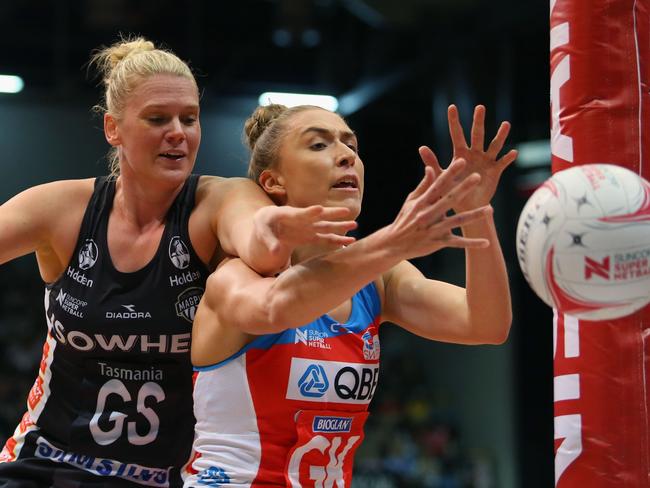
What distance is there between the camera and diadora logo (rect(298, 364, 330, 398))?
2.49m

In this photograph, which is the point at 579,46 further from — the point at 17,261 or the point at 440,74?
the point at 17,261

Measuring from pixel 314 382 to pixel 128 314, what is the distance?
26.8 inches

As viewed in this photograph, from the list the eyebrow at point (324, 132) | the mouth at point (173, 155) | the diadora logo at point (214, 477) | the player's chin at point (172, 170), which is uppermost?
the eyebrow at point (324, 132)

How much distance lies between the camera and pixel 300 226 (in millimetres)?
2143

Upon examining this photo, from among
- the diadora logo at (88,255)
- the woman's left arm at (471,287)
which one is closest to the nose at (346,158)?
the woman's left arm at (471,287)

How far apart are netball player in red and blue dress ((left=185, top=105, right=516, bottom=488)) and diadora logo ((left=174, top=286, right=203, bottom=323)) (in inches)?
6.5

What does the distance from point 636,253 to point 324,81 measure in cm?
958

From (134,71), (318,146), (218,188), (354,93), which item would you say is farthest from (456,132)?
(354,93)

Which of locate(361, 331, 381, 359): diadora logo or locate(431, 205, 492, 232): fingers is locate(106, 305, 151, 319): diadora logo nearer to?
locate(361, 331, 381, 359): diadora logo

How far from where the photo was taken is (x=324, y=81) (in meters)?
11.4

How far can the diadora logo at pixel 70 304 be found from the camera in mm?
2863

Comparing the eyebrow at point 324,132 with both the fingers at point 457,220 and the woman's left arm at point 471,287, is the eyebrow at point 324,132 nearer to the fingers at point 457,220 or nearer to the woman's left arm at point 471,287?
the woman's left arm at point 471,287

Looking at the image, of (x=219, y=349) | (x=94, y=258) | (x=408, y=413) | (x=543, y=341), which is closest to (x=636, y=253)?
(x=219, y=349)

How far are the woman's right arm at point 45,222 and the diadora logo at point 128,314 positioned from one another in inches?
11.1
